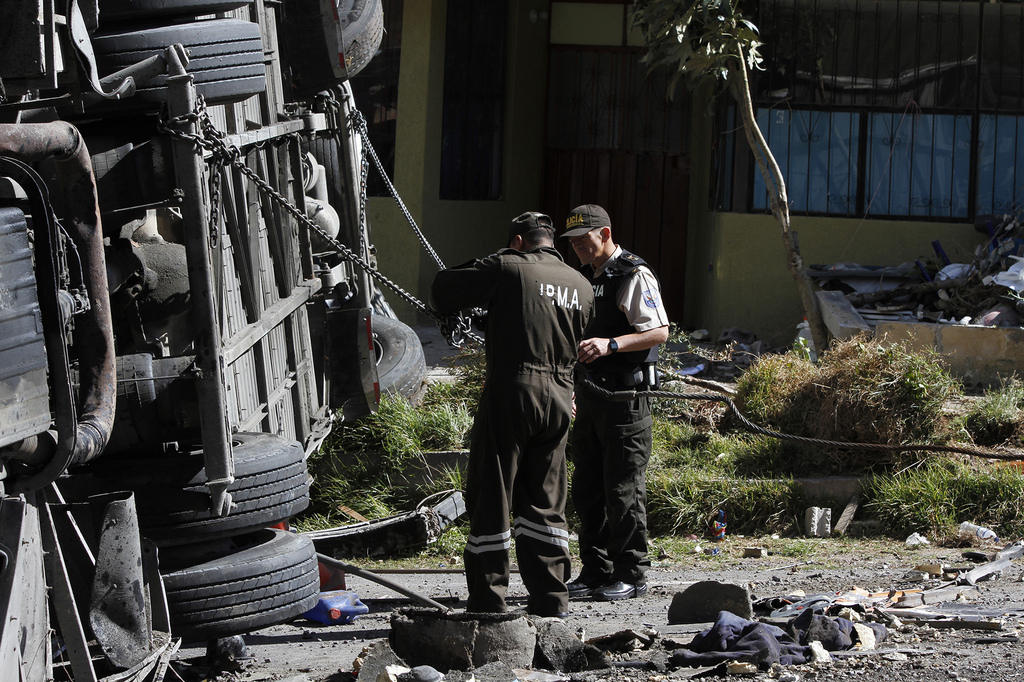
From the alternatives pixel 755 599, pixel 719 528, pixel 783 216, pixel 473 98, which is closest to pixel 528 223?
pixel 755 599

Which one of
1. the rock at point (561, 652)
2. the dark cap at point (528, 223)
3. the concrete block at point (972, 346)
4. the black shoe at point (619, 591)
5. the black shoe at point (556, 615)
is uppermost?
the dark cap at point (528, 223)

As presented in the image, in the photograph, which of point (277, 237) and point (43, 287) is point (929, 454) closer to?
point (277, 237)

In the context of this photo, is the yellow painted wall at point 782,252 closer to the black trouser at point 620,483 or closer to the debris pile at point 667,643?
the black trouser at point 620,483

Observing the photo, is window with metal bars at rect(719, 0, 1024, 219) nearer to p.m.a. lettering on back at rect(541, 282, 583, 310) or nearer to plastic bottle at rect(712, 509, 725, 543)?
plastic bottle at rect(712, 509, 725, 543)

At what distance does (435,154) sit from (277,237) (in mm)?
6072

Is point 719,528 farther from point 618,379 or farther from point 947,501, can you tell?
point 618,379

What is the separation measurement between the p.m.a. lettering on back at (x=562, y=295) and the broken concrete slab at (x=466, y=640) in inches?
57.6

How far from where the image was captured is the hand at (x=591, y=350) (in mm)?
5328

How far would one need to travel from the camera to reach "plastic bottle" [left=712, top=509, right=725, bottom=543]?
22.0 ft

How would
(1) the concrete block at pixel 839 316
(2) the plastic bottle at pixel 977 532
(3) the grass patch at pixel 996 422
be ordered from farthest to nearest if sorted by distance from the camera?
1. (1) the concrete block at pixel 839 316
2. (3) the grass patch at pixel 996 422
3. (2) the plastic bottle at pixel 977 532

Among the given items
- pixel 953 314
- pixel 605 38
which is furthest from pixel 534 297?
pixel 605 38

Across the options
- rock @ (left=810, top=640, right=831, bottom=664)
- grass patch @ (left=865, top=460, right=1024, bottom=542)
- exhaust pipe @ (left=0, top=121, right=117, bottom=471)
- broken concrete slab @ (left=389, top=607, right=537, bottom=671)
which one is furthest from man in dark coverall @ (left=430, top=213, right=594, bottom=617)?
grass patch @ (left=865, top=460, right=1024, bottom=542)

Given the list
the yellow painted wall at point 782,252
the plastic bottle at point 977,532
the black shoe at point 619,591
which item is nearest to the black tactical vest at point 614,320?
the black shoe at point 619,591

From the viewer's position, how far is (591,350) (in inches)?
210
